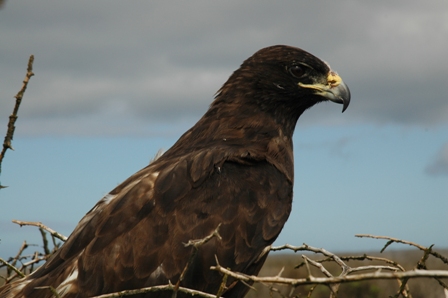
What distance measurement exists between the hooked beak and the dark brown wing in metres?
1.19

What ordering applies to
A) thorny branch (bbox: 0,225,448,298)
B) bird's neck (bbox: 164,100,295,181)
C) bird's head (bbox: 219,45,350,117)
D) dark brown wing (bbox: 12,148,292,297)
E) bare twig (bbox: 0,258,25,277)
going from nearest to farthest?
thorny branch (bbox: 0,225,448,298) < dark brown wing (bbox: 12,148,292,297) < bare twig (bbox: 0,258,25,277) < bird's neck (bbox: 164,100,295,181) < bird's head (bbox: 219,45,350,117)

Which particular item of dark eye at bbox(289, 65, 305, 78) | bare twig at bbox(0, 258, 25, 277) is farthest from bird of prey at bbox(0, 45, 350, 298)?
dark eye at bbox(289, 65, 305, 78)

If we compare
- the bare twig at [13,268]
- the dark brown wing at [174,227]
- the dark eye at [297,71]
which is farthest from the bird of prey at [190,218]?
the dark eye at [297,71]

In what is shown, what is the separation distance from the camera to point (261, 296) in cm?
2912

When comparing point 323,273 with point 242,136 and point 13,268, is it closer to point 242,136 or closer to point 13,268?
point 242,136

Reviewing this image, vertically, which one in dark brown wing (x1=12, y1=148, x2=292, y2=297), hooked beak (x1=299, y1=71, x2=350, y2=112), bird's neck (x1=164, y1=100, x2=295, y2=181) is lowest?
dark brown wing (x1=12, y1=148, x2=292, y2=297)

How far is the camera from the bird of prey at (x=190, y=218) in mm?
5059

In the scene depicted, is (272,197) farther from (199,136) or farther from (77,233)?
(77,233)

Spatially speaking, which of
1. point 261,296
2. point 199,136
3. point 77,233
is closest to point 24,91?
point 77,233

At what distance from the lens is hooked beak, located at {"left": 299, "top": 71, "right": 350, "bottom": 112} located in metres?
6.53

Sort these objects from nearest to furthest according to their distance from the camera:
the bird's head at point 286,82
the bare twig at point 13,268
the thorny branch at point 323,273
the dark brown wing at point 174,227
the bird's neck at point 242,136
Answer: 1. the thorny branch at point 323,273
2. the dark brown wing at point 174,227
3. the bare twig at point 13,268
4. the bird's neck at point 242,136
5. the bird's head at point 286,82

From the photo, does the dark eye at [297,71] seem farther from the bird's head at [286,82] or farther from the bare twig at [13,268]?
the bare twig at [13,268]

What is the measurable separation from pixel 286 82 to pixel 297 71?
17 cm

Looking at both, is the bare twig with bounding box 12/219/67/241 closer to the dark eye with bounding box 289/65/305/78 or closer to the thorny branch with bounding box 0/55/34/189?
the thorny branch with bounding box 0/55/34/189
